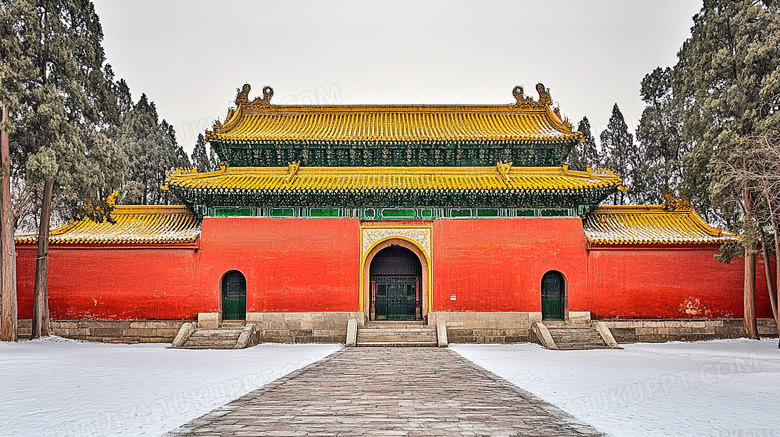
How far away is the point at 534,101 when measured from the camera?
69.7 feet

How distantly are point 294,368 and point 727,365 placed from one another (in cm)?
880

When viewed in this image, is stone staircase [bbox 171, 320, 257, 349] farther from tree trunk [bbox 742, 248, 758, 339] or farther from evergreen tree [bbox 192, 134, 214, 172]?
evergreen tree [bbox 192, 134, 214, 172]

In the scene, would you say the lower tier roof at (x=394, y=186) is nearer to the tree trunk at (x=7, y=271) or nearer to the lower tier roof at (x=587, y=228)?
the lower tier roof at (x=587, y=228)

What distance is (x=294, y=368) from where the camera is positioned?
1148cm

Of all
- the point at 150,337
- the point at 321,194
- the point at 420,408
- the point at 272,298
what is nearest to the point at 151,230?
the point at 150,337

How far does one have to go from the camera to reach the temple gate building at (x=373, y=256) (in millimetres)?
17438

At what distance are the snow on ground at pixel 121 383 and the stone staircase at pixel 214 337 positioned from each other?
0.76 metres

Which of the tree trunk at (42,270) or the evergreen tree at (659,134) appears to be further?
the evergreen tree at (659,134)

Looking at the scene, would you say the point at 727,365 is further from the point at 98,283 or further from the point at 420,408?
the point at 98,283

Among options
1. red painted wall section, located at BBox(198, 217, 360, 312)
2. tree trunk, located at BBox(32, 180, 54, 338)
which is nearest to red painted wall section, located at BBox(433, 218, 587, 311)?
red painted wall section, located at BBox(198, 217, 360, 312)

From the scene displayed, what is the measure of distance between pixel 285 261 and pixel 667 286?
11.8 m

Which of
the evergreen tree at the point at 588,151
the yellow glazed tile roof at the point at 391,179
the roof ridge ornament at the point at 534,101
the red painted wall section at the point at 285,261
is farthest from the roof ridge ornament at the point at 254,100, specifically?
the evergreen tree at the point at 588,151

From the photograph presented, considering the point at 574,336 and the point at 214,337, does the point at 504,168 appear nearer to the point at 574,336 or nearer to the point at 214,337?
the point at 574,336

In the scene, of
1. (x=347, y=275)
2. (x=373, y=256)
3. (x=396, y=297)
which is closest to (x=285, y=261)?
(x=347, y=275)
